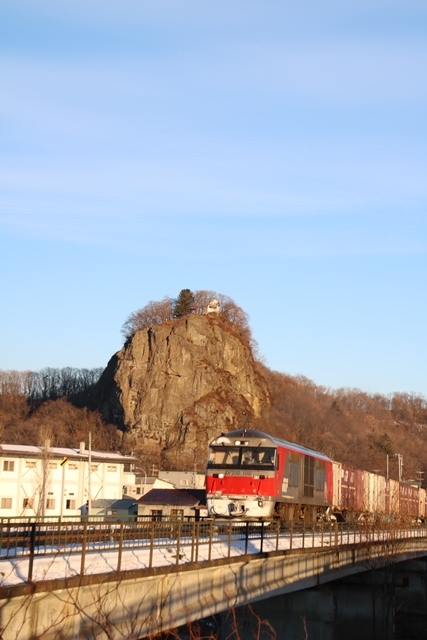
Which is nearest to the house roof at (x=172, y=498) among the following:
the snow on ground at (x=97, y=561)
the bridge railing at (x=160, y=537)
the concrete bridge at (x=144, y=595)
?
the bridge railing at (x=160, y=537)

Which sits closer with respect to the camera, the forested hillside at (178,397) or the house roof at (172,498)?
the house roof at (172,498)

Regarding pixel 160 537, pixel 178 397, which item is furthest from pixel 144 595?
A: pixel 178 397

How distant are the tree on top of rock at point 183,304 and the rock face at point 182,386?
617 centimetres

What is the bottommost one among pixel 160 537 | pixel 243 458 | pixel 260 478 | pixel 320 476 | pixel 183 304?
pixel 160 537

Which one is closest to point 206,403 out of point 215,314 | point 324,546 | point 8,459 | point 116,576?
point 215,314

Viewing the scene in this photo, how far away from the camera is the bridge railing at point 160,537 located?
17797 mm

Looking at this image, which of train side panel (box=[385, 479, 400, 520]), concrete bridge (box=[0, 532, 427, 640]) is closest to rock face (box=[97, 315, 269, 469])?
train side panel (box=[385, 479, 400, 520])

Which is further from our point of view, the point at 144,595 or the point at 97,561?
the point at 97,561

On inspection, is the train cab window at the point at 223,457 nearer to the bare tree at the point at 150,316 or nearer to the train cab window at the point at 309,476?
the train cab window at the point at 309,476

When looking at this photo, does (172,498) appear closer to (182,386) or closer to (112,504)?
(112,504)

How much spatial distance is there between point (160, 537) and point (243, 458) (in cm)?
1220

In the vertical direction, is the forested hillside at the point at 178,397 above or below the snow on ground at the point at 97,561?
above

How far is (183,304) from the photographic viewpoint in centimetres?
18950

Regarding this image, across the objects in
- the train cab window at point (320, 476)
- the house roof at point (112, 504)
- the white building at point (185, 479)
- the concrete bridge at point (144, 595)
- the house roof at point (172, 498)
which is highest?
the train cab window at point (320, 476)
